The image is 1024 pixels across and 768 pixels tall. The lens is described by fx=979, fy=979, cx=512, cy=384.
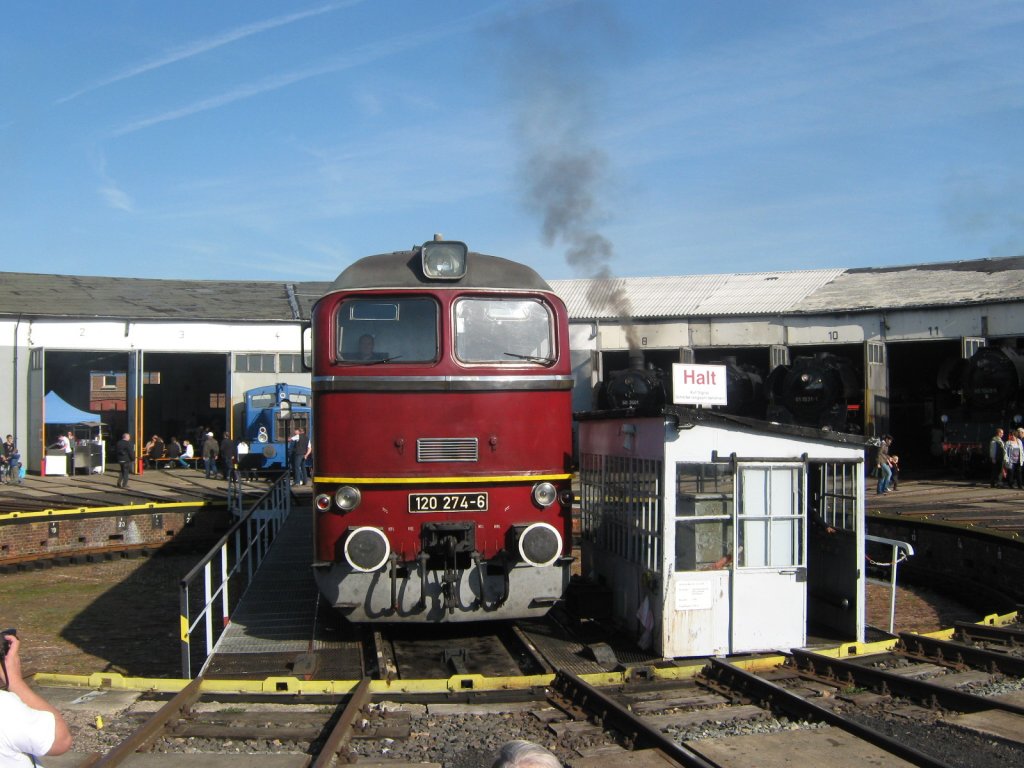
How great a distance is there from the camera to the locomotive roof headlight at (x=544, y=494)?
A: 945 cm

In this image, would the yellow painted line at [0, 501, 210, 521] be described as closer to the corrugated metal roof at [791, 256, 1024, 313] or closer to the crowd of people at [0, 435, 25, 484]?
the crowd of people at [0, 435, 25, 484]

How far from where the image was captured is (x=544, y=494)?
9477 mm

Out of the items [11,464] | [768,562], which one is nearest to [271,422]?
[11,464]

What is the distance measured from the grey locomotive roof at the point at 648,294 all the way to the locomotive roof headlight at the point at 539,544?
22149 millimetres

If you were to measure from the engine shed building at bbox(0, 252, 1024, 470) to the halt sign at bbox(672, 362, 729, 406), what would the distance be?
18.5 meters

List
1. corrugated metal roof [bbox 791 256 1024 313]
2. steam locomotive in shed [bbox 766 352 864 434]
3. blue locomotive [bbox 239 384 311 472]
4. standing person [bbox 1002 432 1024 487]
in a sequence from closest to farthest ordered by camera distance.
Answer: standing person [bbox 1002 432 1024 487], steam locomotive in shed [bbox 766 352 864 434], corrugated metal roof [bbox 791 256 1024 313], blue locomotive [bbox 239 384 311 472]

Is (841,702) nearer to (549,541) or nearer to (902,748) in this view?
(902,748)

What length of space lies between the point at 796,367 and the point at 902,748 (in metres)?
23.4

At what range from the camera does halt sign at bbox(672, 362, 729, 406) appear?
9.75 meters

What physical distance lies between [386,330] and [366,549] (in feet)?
6.97

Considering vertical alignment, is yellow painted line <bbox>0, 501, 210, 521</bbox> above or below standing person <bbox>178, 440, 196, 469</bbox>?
below

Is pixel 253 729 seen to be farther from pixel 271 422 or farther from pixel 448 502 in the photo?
pixel 271 422

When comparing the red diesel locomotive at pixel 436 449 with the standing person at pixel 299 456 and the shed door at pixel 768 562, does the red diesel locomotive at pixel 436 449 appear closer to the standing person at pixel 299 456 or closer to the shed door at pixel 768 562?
the shed door at pixel 768 562

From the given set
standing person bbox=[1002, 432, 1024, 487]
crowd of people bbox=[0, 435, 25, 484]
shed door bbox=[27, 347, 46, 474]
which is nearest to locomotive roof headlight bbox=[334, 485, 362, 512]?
standing person bbox=[1002, 432, 1024, 487]
